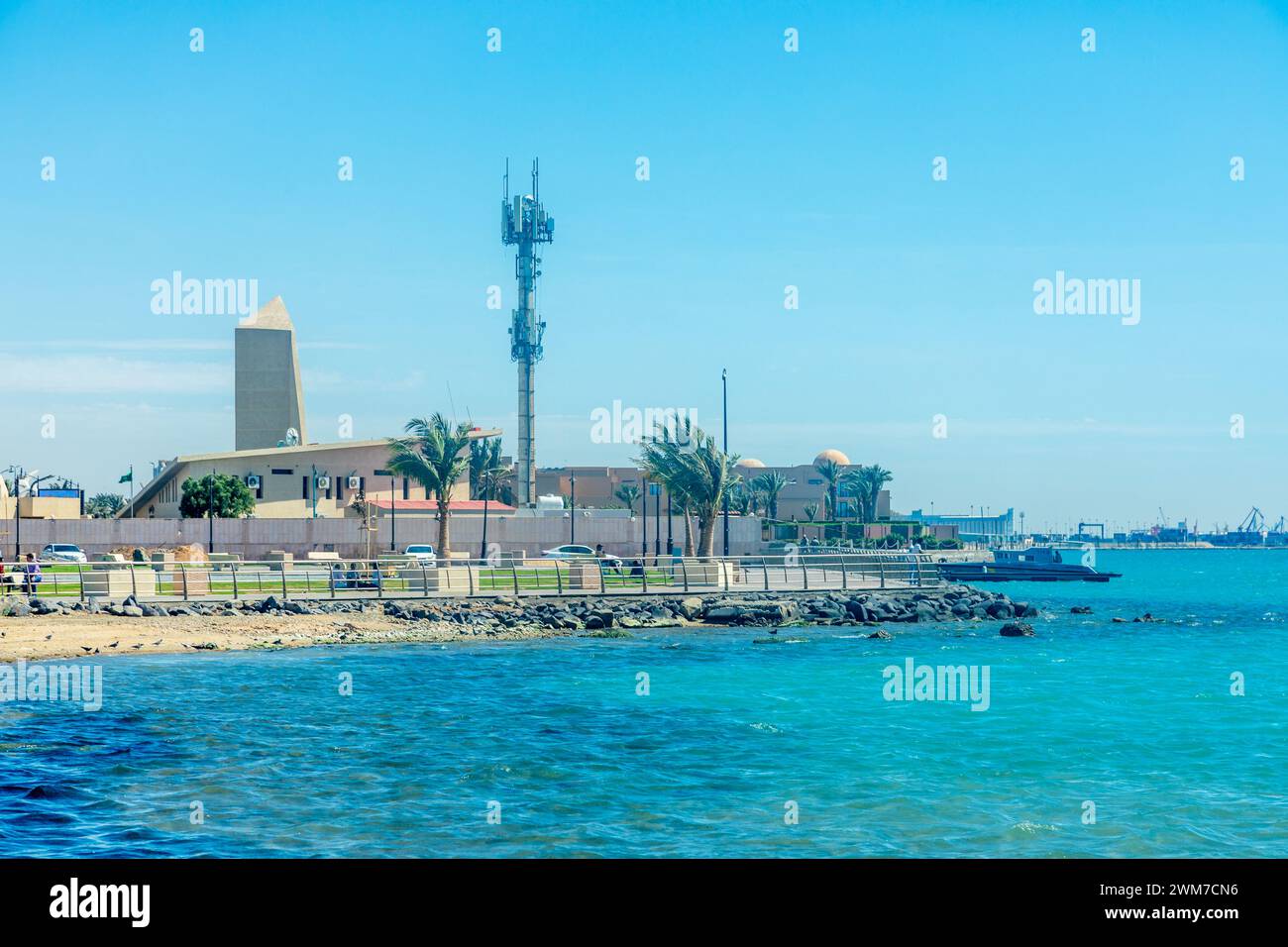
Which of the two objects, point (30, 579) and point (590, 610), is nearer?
point (30, 579)

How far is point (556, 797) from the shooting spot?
13.9 metres

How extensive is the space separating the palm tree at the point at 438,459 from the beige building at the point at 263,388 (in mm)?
49013

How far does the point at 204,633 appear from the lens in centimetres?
3088

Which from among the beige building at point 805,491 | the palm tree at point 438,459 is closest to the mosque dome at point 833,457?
the beige building at point 805,491

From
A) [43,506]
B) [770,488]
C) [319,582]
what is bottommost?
[319,582]

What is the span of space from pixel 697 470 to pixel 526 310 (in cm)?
4475

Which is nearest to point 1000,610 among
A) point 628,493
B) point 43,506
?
point 43,506

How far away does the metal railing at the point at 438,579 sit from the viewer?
36438 mm

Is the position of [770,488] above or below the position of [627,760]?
above

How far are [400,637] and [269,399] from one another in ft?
258

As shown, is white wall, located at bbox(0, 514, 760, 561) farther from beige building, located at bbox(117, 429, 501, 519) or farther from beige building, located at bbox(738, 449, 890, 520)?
beige building, located at bbox(738, 449, 890, 520)

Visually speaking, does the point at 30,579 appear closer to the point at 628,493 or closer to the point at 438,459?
the point at 438,459
